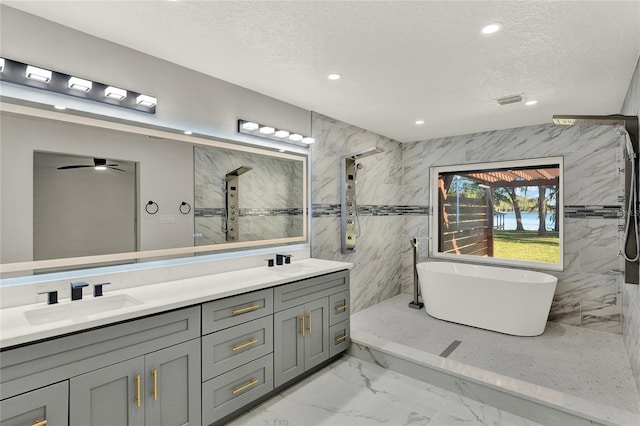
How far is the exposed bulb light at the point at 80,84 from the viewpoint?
1949 mm

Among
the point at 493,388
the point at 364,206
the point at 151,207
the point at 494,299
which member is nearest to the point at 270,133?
the point at 151,207

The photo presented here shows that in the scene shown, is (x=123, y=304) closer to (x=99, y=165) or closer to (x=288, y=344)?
(x=99, y=165)

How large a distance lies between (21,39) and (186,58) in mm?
896

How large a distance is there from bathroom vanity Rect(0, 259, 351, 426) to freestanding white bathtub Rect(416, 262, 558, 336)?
184 cm

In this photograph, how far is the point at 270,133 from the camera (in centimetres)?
315

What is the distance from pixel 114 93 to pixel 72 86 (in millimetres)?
214

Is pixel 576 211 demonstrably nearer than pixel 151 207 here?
No

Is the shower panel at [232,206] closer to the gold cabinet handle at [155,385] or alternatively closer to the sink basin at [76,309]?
the sink basin at [76,309]

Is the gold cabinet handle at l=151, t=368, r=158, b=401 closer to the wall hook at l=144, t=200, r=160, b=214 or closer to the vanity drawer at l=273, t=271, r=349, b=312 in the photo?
the vanity drawer at l=273, t=271, r=349, b=312

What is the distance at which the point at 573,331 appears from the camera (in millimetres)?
3723

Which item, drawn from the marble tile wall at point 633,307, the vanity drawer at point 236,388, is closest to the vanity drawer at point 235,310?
the vanity drawer at point 236,388

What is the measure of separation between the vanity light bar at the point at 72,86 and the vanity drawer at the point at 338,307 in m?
2.09

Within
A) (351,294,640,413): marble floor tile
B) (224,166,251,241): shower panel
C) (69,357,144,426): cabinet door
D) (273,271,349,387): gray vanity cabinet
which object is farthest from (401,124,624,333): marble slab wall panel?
(69,357,144,426): cabinet door

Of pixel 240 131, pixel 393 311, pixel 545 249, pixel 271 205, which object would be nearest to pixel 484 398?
pixel 393 311
